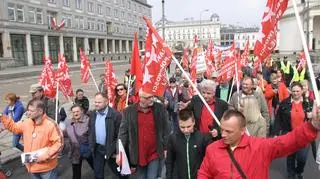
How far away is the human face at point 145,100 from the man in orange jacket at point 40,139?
110 cm

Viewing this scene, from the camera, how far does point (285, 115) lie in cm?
617

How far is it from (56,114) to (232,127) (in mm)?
5873

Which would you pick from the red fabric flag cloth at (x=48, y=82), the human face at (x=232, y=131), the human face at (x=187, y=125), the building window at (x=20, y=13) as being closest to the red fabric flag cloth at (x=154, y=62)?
the human face at (x=187, y=125)

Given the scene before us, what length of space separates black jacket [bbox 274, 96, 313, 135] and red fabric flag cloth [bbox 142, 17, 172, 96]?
2.16 m

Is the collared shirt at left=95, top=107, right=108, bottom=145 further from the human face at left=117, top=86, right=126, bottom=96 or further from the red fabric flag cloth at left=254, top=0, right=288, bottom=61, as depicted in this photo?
the human face at left=117, top=86, right=126, bottom=96

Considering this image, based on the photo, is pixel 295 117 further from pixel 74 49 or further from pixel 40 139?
pixel 74 49

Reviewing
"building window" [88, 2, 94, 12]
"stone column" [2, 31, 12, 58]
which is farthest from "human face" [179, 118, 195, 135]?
"building window" [88, 2, 94, 12]

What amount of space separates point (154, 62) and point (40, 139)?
1.78m

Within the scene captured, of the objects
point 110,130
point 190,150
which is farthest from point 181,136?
point 110,130

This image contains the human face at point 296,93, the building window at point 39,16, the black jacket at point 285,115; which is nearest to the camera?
the human face at point 296,93

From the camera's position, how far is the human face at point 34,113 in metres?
4.57

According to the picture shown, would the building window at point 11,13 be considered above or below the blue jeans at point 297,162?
above

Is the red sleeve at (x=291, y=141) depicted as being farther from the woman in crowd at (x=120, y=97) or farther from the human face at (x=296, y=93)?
the woman in crowd at (x=120, y=97)

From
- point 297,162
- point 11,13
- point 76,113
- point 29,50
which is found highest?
point 11,13
